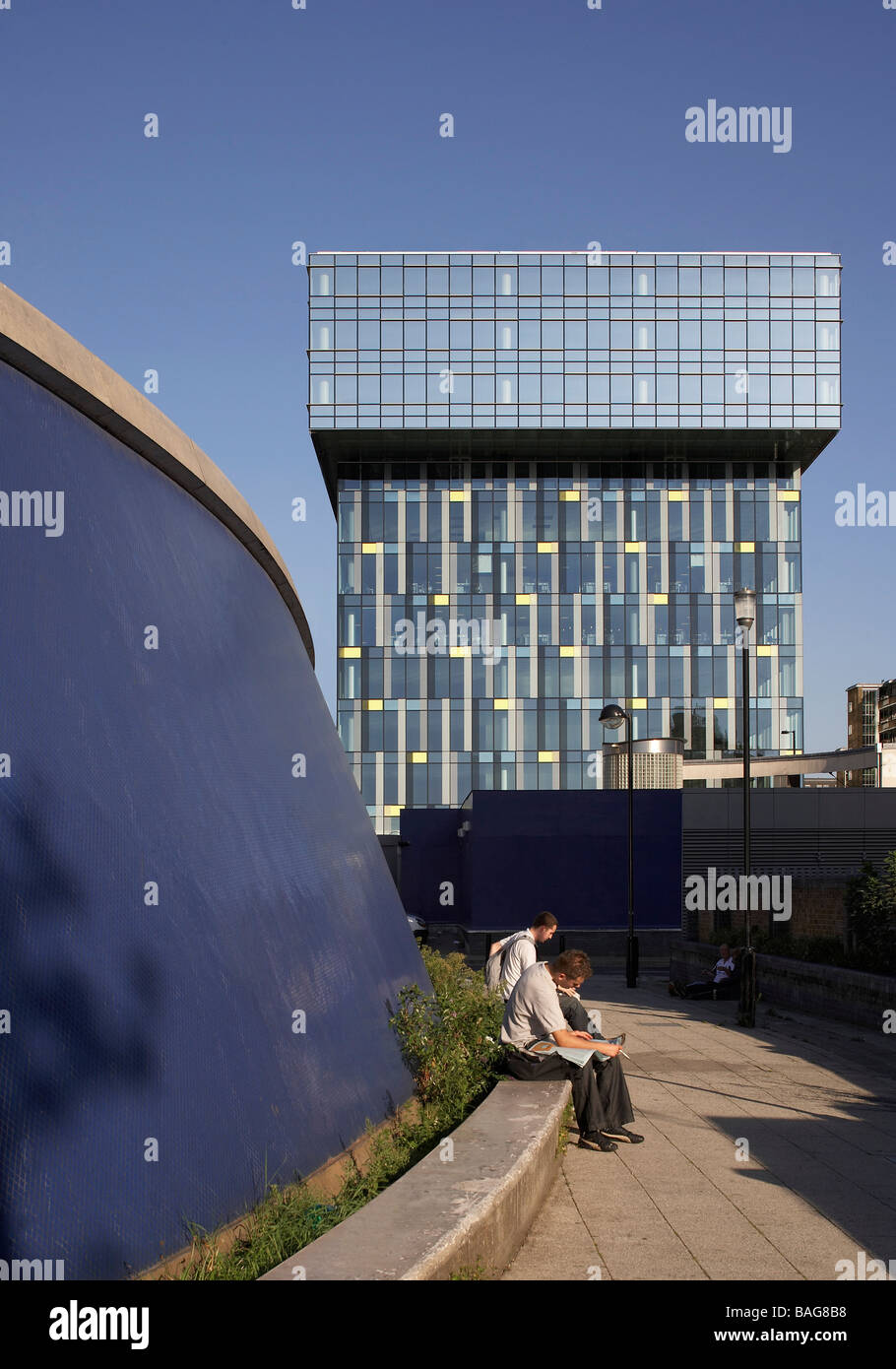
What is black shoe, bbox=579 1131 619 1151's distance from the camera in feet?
29.4

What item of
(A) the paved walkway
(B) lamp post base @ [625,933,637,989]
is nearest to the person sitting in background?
(B) lamp post base @ [625,933,637,989]

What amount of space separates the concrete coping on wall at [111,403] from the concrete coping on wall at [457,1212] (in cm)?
430

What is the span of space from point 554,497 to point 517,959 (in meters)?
63.4

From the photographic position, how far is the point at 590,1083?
29.7ft

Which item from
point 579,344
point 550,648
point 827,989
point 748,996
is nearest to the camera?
point 748,996

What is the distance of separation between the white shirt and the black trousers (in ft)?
4.79

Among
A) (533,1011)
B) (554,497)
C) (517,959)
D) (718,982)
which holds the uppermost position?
(554,497)

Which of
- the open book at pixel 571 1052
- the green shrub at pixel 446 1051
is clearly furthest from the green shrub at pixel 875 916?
the green shrub at pixel 446 1051

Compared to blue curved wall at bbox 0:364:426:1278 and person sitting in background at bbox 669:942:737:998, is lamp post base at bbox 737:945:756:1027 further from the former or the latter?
blue curved wall at bbox 0:364:426:1278

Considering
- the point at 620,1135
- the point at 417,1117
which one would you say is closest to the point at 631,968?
the point at 620,1135

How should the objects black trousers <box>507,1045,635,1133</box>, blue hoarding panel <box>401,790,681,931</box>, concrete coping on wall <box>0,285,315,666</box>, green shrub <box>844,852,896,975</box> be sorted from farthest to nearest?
blue hoarding panel <box>401,790,681,931</box> < green shrub <box>844,852,896,975</box> < black trousers <box>507,1045,635,1133</box> < concrete coping on wall <box>0,285,315,666</box>

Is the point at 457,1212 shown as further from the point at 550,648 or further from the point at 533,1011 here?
the point at 550,648

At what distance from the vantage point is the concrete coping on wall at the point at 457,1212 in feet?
14.9
